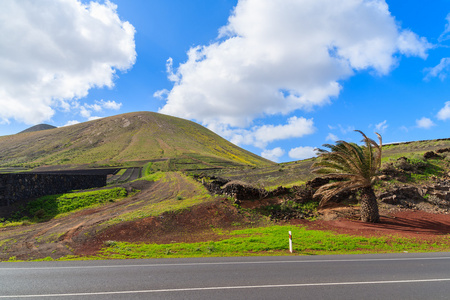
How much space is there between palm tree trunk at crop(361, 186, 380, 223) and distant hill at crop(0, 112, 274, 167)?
2850 inches

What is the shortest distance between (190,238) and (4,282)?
28.2 feet

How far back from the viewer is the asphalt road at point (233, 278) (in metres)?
6.50

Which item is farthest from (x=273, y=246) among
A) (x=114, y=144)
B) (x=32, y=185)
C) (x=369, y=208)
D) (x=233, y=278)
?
(x=114, y=144)

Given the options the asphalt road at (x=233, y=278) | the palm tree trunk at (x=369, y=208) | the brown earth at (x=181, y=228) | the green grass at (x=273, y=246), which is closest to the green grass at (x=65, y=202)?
the brown earth at (x=181, y=228)

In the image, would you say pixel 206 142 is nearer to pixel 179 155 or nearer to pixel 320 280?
pixel 179 155

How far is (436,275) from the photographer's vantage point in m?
8.11

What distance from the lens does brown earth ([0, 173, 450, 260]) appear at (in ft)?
43.6

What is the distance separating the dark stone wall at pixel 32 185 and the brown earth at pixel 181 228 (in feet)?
18.8

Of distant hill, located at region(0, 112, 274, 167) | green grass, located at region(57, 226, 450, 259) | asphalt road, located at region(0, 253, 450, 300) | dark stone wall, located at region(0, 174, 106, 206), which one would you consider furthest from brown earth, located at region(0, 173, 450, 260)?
distant hill, located at region(0, 112, 274, 167)

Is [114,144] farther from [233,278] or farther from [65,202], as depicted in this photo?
[233,278]

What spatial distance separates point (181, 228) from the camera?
16281 mm

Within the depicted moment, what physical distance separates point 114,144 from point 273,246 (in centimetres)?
11451

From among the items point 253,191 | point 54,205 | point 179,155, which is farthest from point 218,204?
point 179,155

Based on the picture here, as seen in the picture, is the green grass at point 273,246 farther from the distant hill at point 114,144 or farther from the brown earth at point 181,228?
the distant hill at point 114,144
